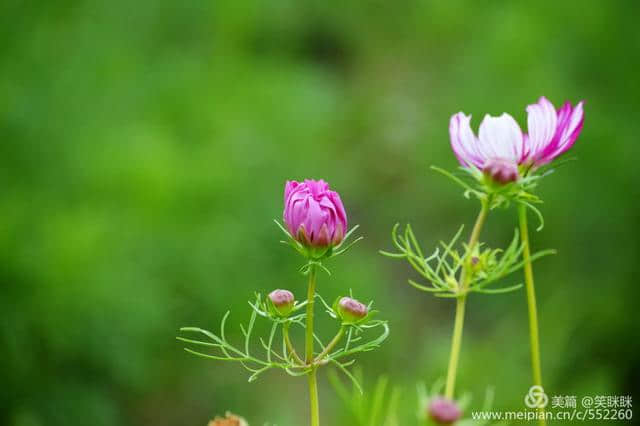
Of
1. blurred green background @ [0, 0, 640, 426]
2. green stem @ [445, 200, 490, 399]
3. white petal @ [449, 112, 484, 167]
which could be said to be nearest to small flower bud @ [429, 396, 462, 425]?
green stem @ [445, 200, 490, 399]

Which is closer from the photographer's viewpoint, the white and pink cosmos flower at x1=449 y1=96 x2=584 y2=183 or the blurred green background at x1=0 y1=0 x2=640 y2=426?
the white and pink cosmos flower at x1=449 y1=96 x2=584 y2=183

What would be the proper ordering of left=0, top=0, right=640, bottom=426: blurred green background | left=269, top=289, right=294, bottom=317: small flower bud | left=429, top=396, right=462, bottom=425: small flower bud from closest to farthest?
left=429, top=396, right=462, bottom=425: small flower bud, left=269, top=289, right=294, bottom=317: small flower bud, left=0, top=0, right=640, bottom=426: blurred green background

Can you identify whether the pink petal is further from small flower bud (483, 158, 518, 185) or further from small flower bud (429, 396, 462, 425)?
small flower bud (429, 396, 462, 425)

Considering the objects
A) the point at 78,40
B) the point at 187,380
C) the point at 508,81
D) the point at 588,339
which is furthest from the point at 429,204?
the point at 78,40

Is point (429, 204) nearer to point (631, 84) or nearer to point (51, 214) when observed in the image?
point (631, 84)

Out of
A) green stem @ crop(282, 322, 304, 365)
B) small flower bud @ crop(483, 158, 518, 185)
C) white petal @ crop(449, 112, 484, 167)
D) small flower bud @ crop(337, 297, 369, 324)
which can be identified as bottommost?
green stem @ crop(282, 322, 304, 365)

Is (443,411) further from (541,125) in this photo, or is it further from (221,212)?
(221,212)

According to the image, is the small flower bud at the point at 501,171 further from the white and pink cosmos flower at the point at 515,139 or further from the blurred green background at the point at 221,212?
the blurred green background at the point at 221,212
